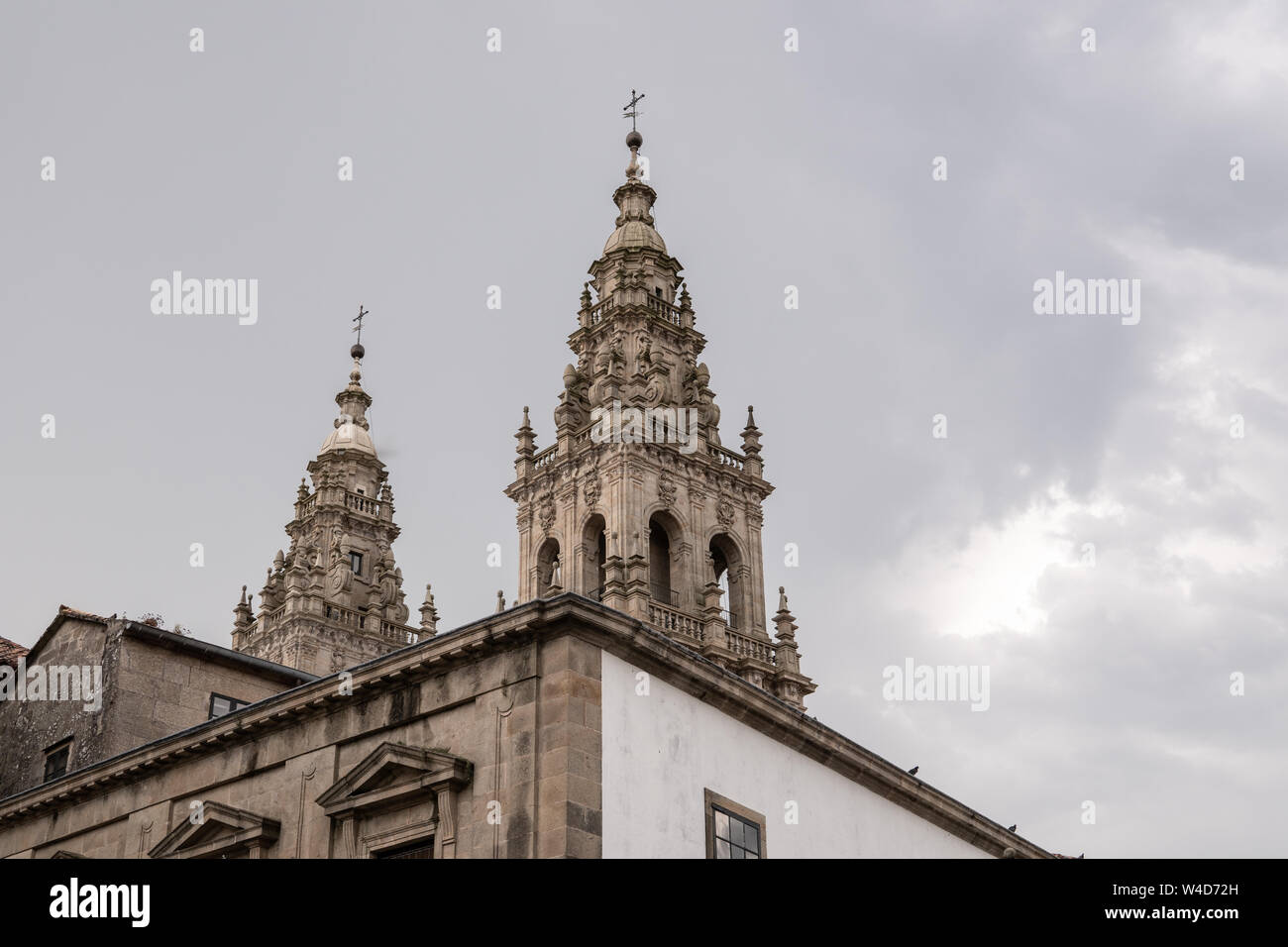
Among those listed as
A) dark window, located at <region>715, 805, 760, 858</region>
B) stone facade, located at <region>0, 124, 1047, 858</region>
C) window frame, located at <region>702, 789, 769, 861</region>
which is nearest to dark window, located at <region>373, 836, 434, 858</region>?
stone facade, located at <region>0, 124, 1047, 858</region>

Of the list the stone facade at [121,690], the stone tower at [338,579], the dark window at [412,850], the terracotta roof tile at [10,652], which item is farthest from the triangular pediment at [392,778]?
the stone tower at [338,579]

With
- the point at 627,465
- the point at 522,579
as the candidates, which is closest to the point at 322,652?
the point at 522,579

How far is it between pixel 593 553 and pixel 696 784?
117 feet

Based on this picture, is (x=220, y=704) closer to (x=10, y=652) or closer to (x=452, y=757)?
(x=10, y=652)

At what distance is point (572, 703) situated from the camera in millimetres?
21719

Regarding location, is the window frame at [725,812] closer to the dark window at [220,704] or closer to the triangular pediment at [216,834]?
the triangular pediment at [216,834]

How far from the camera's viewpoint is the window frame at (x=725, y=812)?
23.0 meters

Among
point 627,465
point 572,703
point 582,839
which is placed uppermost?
point 627,465

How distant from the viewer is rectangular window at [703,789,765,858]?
75.6 feet

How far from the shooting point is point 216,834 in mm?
25656

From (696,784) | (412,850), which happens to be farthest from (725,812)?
(412,850)

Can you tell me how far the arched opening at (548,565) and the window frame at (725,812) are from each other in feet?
118
